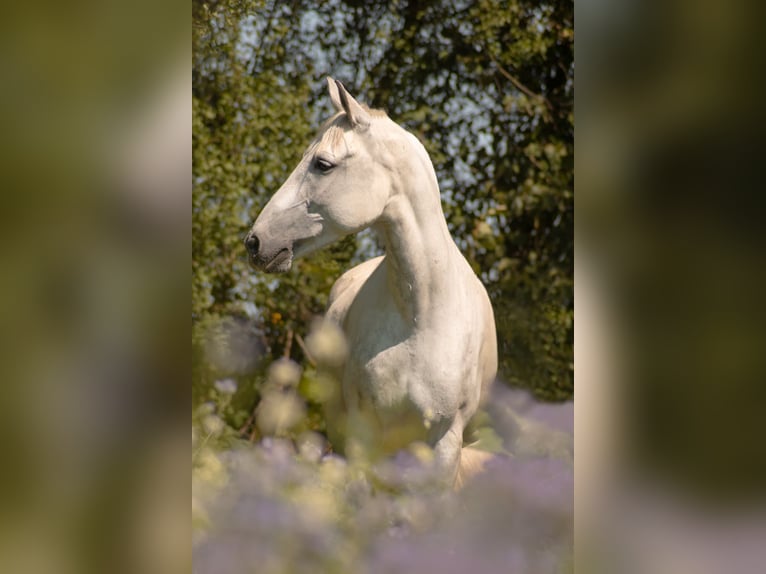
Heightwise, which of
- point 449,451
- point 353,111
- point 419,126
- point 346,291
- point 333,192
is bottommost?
point 449,451

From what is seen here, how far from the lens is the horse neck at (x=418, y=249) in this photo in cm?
164

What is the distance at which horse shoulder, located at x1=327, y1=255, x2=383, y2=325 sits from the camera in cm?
192

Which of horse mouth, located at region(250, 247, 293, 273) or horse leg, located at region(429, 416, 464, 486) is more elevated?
horse mouth, located at region(250, 247, 293, 273)

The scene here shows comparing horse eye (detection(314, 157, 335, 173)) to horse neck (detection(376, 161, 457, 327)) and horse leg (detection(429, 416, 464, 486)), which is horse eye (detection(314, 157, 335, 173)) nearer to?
horse neck (detection(376, 161, 457, 327))

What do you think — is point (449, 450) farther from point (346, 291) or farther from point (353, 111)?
point (353, 111)

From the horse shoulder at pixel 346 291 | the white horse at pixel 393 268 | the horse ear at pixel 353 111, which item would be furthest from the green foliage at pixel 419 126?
the horse ear at pixel 353 111

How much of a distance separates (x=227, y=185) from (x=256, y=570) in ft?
5.58

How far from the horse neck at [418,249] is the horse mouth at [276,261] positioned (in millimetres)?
171

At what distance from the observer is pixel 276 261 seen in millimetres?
1623

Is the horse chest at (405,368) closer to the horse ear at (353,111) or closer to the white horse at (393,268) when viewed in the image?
the white horse at (393,268)

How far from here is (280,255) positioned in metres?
1.62

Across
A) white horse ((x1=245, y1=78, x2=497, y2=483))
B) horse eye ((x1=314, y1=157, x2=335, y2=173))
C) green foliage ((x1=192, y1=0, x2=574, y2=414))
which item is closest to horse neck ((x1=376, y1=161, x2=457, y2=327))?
white horse ((x1=245, y1=78, x2=497, y2=483))

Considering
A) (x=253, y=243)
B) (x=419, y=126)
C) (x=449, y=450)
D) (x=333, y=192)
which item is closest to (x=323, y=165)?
(x=333, y=192)

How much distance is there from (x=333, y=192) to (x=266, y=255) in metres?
0.16
